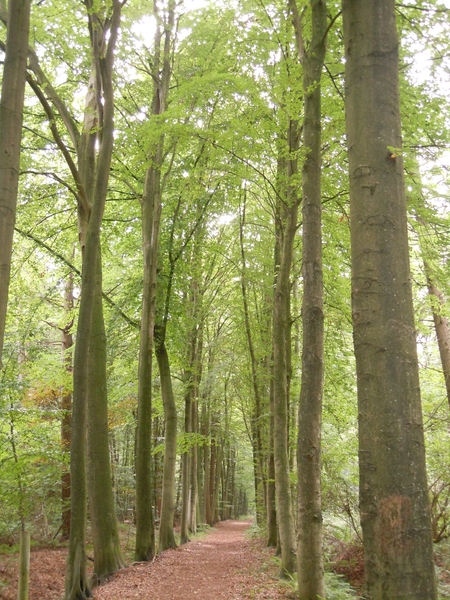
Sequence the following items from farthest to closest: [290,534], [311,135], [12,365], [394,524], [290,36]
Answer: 1. [12,365]
2. [290,534]
3. [290,36]
4. [311,135]
5. [394,524]

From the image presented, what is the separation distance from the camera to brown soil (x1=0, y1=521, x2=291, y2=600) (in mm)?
7535

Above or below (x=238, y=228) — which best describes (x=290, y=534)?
below

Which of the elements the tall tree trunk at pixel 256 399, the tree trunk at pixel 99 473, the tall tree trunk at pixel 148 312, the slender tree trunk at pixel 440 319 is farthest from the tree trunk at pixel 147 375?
the slender tree trunk at pixel 440 319

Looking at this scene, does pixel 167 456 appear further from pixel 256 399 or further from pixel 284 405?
pixel 284 405

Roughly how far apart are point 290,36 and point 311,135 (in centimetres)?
197

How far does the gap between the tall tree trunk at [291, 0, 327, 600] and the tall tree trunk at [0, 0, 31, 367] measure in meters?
3.13

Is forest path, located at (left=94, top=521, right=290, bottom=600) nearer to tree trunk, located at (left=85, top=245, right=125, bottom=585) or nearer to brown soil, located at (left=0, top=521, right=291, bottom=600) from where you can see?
brown soil, located at (left=0, top=521, right=291, bottom=600)

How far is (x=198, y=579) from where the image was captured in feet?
30.8

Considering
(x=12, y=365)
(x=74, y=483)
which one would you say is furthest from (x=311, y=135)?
(x=12, y=365)

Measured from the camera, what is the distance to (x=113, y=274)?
17328 mm

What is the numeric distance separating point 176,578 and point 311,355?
6.42 meters

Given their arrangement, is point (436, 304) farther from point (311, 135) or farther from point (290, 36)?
point (290, 36)

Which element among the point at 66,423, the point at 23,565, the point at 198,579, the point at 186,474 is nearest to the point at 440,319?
the point at 198,579

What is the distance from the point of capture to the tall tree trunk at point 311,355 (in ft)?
17.5
